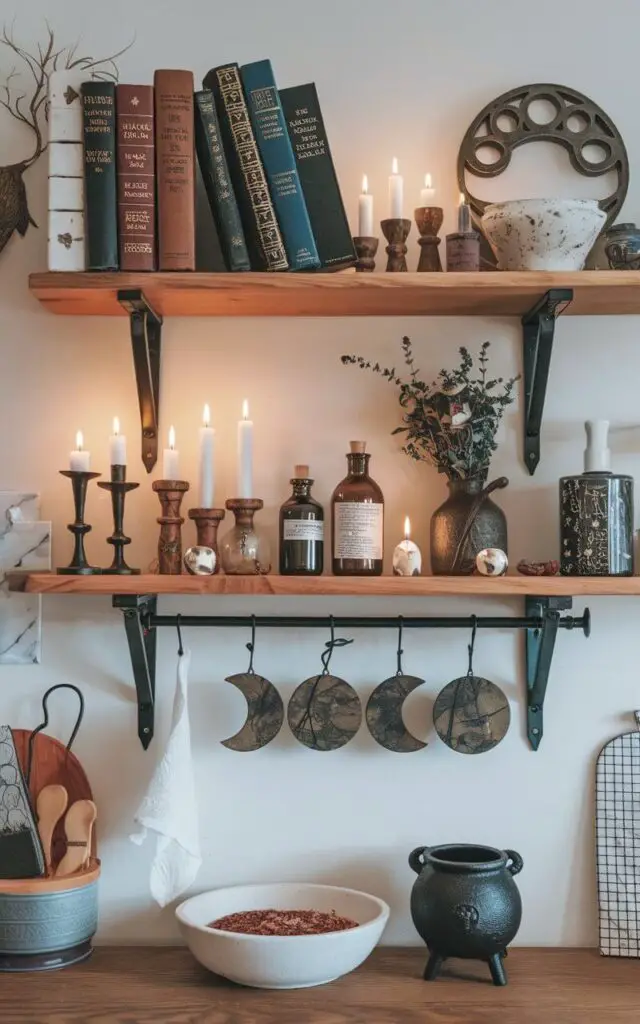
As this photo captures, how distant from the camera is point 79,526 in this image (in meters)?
1.58

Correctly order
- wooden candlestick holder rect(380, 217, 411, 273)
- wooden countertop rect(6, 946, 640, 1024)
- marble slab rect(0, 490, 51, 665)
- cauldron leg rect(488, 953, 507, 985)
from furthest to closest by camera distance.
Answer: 1. marble slab rect(0, 490, 51, 665)
2. wooden candlestick holder rect(380, 217, 411, 273)
3. cauldron leg rect(488, 953, 507, 985)
4. wooden countertop rect(6, 946, 640, 1024)

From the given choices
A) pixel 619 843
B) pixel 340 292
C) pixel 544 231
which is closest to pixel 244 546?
pixel 340 292

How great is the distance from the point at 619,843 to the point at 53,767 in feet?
2.78

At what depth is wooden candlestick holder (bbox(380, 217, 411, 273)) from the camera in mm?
1605

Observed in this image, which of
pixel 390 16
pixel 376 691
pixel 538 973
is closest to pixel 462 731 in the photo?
pixel 376 691

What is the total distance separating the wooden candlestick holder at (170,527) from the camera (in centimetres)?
161

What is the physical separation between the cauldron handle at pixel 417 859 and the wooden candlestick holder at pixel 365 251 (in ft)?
2.69

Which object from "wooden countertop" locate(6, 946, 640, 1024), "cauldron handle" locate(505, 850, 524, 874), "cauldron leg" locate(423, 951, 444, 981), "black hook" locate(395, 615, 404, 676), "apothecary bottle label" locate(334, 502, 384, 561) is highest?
"apothecary bottle label" locate(334, 502, 384, 561)

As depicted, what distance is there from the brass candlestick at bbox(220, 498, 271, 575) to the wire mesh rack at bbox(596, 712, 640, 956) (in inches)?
23.3

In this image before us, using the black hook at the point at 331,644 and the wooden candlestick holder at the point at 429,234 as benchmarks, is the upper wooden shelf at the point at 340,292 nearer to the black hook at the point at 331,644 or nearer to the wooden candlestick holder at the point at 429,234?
the wooden candlestick holder at the point at 429,234

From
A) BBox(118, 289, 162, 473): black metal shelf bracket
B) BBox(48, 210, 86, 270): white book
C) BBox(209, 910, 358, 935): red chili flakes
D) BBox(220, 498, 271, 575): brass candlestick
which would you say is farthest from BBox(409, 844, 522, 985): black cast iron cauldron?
BBox(48, 210, 86, 270): white book

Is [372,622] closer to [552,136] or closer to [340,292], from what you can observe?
[340,292]

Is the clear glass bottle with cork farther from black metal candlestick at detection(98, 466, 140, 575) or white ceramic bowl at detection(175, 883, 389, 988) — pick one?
white ceramic bowl at detection(175, 883, 389, 988)

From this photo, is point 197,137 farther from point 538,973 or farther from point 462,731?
point 538,973
